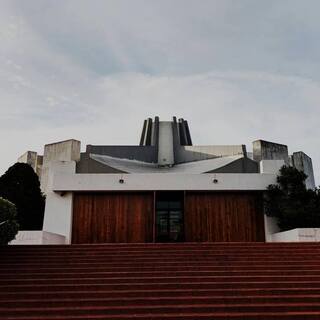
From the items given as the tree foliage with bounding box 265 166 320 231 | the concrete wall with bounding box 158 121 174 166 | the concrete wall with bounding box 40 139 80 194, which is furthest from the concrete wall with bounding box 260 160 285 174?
the concrete wall with bounding box 40 139 80 194

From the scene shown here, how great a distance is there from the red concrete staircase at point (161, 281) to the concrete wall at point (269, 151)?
1691cm

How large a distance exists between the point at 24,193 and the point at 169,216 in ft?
16.7

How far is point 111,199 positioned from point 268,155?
15.0 m

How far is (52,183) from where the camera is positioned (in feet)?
45.1

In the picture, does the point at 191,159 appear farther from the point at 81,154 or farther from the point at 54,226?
the point at 54,226

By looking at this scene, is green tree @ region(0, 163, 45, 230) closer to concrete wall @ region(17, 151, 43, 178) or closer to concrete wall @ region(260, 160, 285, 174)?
concrete wall @ region(260, 160, 285, 174)

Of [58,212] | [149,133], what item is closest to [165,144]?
[149,133]

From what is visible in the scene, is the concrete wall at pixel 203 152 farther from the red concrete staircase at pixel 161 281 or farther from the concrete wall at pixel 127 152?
the red concrete staircase at pixel 161 281

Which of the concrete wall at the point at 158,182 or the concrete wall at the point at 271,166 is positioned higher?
the concrete wall at the point at 271,166

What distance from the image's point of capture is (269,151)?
85.0 feet

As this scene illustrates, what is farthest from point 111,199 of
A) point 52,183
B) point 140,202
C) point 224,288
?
point 224,288

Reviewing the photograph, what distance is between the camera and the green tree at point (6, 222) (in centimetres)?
869

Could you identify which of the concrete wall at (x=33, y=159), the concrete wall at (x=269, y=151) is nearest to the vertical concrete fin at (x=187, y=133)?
the concrete wall at (x=269, y=151)

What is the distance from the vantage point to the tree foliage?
12289mm
